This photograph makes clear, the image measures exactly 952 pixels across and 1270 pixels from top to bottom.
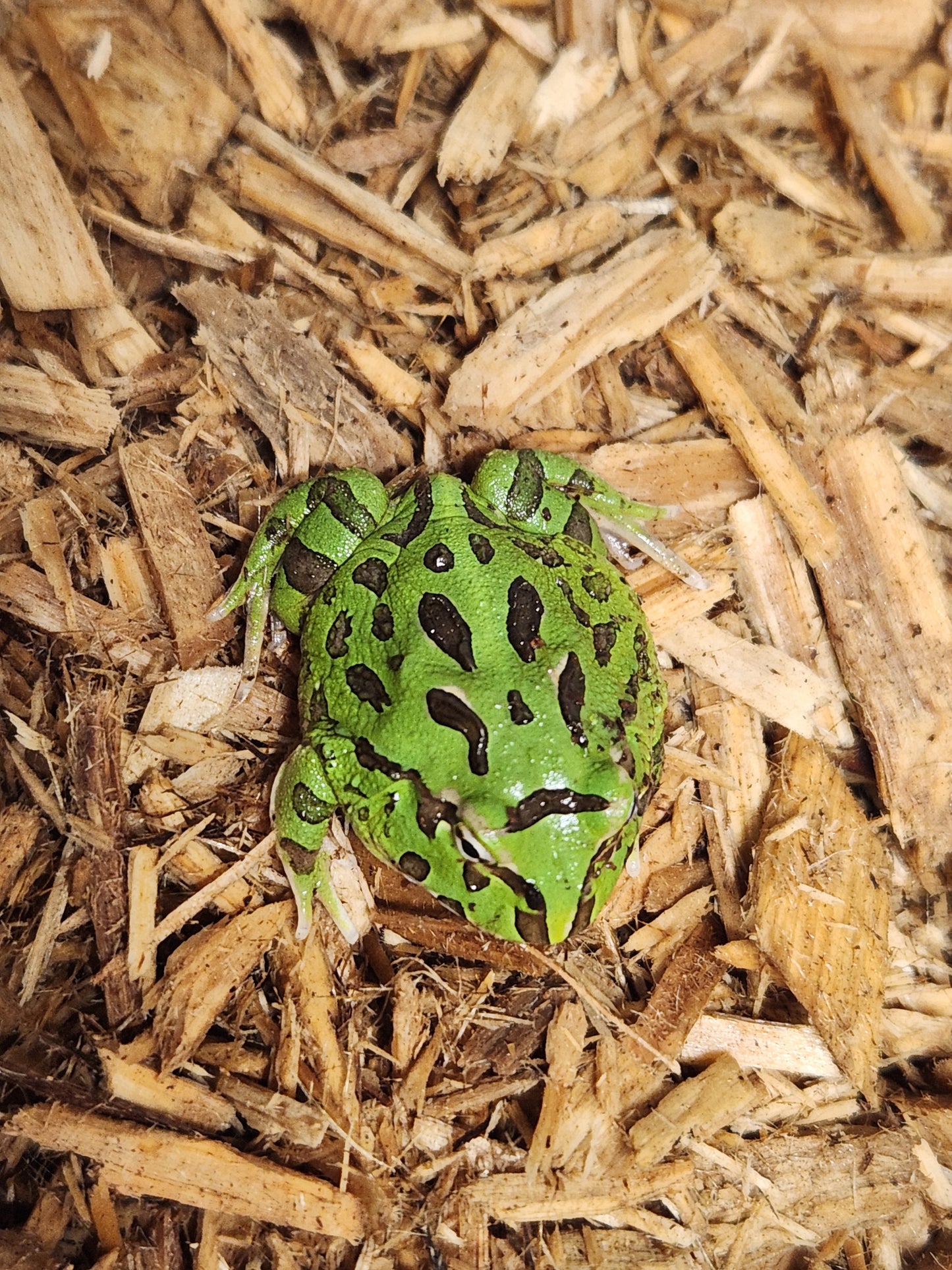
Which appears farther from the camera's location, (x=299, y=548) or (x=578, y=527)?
(x=578, y=527)

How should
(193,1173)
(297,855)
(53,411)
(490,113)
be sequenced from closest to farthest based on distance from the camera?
(193,1173) < (297,855) < (53,411) < (490,113)

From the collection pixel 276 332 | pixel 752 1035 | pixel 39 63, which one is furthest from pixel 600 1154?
pixel 39 63

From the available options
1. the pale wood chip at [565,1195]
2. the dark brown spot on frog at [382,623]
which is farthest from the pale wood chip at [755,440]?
the pale wood chip at [565,1195]

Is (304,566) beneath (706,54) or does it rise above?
beneath

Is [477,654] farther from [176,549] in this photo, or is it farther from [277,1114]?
[277,1114]

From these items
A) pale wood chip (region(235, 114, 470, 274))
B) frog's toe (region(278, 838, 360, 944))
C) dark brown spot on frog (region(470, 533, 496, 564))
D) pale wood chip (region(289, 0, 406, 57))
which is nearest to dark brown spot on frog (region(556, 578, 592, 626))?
dark brown spot on frog (region(470, 533, 496, 564))

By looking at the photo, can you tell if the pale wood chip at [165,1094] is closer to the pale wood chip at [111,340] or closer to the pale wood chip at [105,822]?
the pale wood chip at [105,822]

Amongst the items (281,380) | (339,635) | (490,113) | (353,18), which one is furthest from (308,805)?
(353,18)
